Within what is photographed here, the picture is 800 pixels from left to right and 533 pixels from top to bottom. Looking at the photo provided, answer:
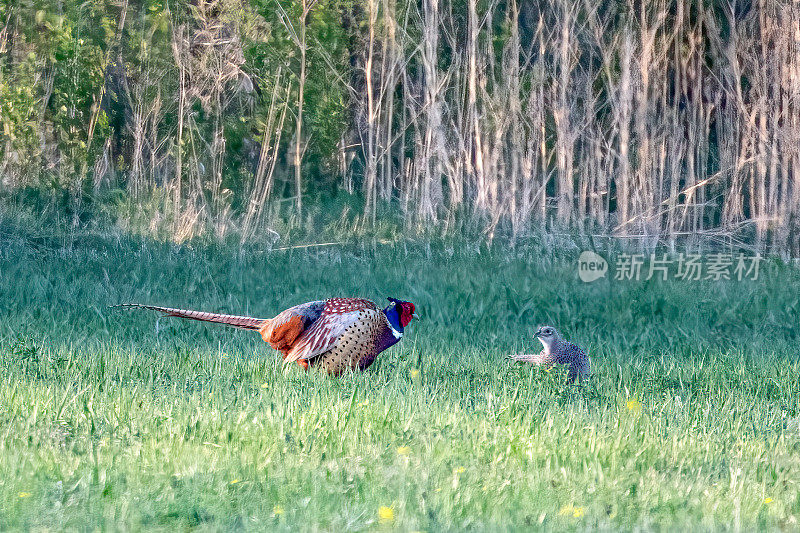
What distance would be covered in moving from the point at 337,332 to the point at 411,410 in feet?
3.13

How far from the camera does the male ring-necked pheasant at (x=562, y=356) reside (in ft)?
19.3

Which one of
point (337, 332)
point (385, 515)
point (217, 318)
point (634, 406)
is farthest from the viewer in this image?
point (217, 318)

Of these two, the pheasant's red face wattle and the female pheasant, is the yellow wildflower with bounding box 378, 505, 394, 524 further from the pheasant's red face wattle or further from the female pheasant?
the pheasant's red face wattle

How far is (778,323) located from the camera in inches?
316

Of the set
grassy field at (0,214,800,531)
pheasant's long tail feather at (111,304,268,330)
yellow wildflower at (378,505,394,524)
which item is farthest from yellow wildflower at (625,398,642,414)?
pheasant's long tail feather at (111,304,268,330)

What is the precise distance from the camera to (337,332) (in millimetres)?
5395

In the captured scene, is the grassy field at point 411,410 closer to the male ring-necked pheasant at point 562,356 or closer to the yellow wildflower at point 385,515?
the yellow wildflower at point 385,515

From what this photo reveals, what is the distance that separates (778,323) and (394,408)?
15.4 ft

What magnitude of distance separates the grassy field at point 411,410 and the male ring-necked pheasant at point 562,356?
5.1 inches

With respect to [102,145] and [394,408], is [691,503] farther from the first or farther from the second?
[102,145]

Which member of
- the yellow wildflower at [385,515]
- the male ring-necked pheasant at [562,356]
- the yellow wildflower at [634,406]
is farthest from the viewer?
the male ring-necked pheasant at [562,356]

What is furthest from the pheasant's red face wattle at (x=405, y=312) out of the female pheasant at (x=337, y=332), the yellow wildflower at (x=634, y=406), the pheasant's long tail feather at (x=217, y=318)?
the yellow wildflower at (x=634, y=406)

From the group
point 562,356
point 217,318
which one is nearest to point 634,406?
point 562,356

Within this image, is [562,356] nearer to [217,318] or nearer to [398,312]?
[398,312]
